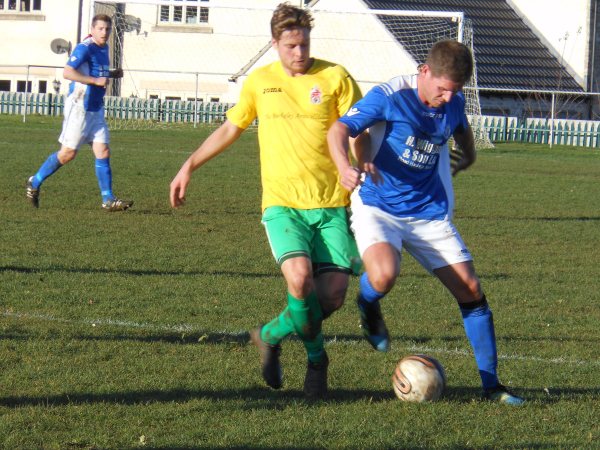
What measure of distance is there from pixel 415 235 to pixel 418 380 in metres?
0.78

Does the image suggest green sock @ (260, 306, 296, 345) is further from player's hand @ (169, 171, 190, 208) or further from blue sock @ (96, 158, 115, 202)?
blue sock @ (96, 158, 115, 202)

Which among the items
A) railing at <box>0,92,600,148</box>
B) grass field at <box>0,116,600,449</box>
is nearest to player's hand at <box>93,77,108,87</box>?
grass field at <box>0,116,600,449</box>

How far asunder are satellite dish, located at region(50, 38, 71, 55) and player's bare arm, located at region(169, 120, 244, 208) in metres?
37.5

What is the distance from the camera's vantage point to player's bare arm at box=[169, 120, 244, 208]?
5.78 m

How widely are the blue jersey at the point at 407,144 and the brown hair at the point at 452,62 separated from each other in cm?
32

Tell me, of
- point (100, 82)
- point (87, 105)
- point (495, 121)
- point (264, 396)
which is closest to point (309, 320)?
point (264, 396)

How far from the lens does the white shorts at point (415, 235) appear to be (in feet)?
18.6

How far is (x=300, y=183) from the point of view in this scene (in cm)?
569

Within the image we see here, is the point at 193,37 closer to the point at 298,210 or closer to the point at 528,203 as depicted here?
the point at 528,203

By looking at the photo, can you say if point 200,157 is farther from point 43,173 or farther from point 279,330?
point 43,173

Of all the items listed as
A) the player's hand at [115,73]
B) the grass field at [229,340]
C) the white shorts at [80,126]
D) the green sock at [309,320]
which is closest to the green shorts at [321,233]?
the green sock at [309,320]

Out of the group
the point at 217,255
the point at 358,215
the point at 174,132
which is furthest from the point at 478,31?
the point at 358,215

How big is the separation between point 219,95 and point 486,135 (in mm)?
12105

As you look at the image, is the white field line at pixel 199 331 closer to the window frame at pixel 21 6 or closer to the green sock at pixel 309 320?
the green sock at pixel 309 320
